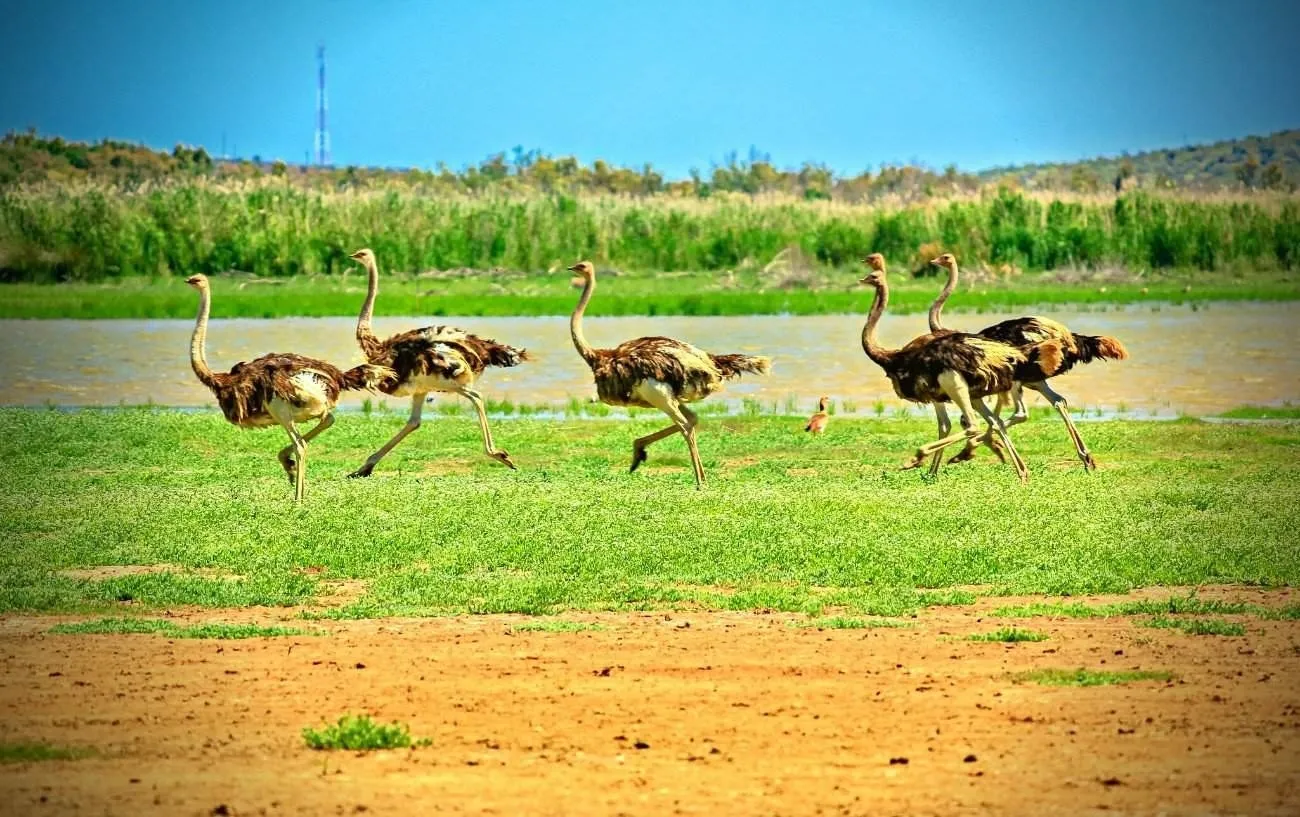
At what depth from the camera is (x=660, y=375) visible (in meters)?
16.8

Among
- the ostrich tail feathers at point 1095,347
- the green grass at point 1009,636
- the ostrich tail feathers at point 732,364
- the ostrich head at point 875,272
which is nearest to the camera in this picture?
the green grass at point 1009,636

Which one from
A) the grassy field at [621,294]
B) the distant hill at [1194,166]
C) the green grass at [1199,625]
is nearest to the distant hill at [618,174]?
the distant hill at [1194,166]

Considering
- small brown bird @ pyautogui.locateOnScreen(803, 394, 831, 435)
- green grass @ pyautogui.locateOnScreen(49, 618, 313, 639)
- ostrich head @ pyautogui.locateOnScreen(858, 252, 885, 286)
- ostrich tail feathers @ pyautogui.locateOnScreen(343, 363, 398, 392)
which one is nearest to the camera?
green grass @ pyautogui.locateOnScreen(49, 618, 313, 639)

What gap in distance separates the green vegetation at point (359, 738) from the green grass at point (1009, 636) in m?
3.42

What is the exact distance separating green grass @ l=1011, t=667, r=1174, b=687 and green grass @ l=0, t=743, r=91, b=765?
14.3ft

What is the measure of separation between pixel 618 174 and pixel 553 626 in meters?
71.5

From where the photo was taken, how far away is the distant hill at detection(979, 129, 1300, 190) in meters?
82.0

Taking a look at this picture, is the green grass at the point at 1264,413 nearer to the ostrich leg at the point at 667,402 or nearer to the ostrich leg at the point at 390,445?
the ostrich leg at the point at 667,402

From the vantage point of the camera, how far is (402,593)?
37.9 ft

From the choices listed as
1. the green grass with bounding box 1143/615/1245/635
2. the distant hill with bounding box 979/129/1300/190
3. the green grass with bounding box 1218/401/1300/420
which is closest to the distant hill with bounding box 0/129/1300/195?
the distant hill with bounding box 979/129/1300/190

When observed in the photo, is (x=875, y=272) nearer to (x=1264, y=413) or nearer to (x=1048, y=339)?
(x=1048, y=339)

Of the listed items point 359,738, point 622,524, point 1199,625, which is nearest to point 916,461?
point 622,524

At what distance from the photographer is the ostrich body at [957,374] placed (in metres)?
16.4

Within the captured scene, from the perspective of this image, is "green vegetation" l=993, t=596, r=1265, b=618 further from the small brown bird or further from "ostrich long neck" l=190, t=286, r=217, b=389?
the small brown bird
